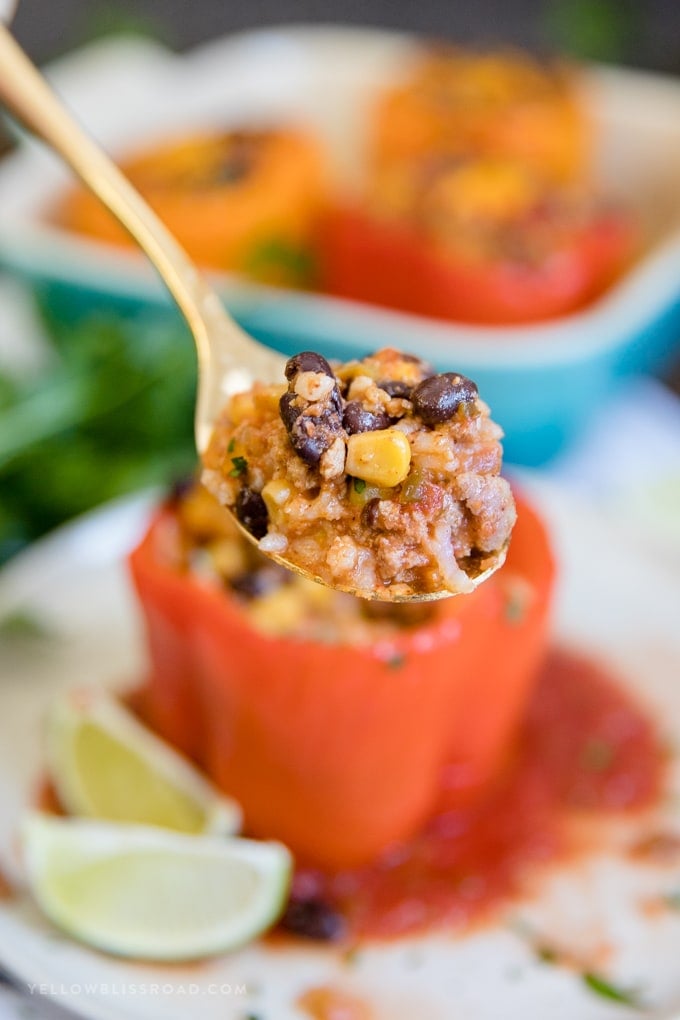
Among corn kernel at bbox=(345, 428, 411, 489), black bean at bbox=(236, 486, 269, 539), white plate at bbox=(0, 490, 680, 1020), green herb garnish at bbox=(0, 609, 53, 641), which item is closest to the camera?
corn kernel at bbox=(345, 428, 411, 489)

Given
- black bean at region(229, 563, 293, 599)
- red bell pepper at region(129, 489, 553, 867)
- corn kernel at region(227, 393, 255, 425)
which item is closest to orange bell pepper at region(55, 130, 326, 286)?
red bell pepper at region(129, 489, 553, 867)

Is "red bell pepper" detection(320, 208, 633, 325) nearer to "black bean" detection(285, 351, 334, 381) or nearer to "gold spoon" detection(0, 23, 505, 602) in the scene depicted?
"gold spoon" detection(0, 23, 505, 602)

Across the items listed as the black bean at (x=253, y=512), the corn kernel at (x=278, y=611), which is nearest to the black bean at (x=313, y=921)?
the corn kernel at (x=278, y=611)

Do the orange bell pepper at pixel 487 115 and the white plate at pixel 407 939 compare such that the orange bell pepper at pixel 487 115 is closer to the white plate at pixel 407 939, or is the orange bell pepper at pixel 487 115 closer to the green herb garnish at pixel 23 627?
the white plate at pixel 407 939

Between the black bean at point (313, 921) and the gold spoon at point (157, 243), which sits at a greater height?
the gold spoon at point (157, 243)

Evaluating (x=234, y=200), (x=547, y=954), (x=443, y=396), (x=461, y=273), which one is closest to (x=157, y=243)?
(x=443, y=396)

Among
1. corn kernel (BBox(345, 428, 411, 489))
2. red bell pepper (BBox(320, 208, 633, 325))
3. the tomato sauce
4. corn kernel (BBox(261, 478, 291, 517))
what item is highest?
corn kernel (BBox(345, 428, 411, 489))
